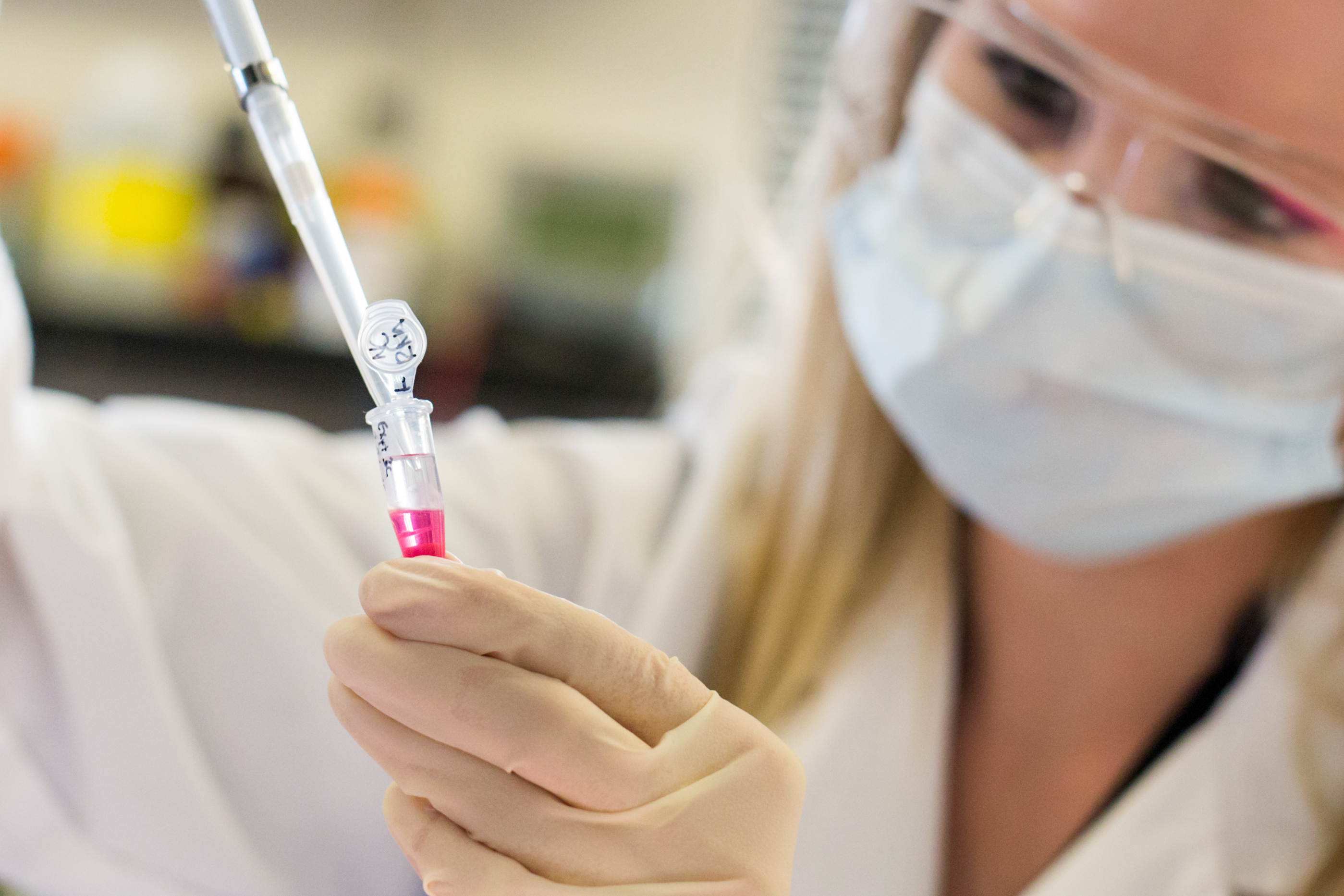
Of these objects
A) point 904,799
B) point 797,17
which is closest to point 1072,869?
point 904,799

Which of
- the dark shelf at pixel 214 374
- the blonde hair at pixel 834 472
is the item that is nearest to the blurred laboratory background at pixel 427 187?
the dark shelf at pixel 214 374

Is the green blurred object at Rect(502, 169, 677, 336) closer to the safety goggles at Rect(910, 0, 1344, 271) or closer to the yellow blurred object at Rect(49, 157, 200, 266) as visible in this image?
the yellow blurred object at Rect(49, 157, 200, 266)

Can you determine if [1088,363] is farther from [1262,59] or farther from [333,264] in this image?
[333,264]

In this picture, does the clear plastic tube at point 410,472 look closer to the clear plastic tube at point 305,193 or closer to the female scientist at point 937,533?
the clear plastic tube at point 305,193

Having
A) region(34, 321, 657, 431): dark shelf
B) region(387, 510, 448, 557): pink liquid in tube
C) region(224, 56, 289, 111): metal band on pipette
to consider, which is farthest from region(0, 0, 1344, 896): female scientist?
region(34, 321, 657, 431): dark shelf

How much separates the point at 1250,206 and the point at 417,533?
436 mm

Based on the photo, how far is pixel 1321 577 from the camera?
1.91 ft

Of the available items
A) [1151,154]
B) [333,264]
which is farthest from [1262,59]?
[333,264]

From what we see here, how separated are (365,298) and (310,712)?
0.26 metres

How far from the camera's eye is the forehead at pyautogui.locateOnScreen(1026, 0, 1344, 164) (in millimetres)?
470

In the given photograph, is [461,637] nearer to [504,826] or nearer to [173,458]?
[504,826]

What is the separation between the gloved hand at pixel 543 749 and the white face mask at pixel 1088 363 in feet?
1.01

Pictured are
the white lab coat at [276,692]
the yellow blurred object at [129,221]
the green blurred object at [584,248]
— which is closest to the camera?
the white lab coat at [276,692]

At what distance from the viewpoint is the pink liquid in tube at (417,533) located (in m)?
0.28
